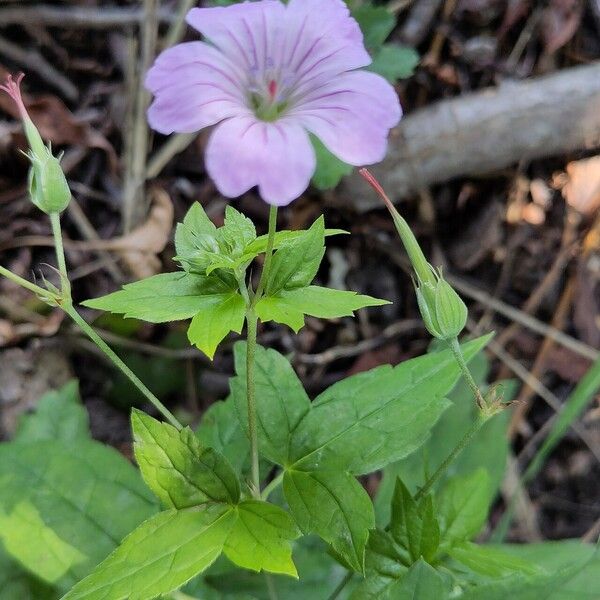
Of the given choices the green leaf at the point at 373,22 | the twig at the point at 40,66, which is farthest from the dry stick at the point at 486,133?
the twig at the point at 40,66

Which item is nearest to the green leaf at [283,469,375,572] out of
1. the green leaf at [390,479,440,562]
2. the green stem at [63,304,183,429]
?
the green leaf at [390,479,440,562]

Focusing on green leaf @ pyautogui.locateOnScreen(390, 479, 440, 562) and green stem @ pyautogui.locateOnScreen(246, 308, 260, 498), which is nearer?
green stem @ pyautogui.locateOnScreen(246, 308, 260, 498)

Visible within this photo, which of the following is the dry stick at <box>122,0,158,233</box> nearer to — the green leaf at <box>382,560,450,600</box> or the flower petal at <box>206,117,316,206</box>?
the flower petal at <box>206,117,316,206</box>

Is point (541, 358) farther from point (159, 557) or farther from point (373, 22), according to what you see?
point (159, 557)

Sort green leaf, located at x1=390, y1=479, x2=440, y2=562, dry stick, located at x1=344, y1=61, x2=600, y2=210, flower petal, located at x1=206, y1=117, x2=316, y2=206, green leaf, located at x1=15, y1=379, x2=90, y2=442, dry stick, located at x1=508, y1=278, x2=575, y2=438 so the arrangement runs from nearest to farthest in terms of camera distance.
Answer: flower petal, located at x1=206, y1=117, x2=316, y2=206 < green leaf, located at x1=390, y1=479, x2=440, y2=562 < green leaf, located at x1=15, y1=379, x2=90, y2=442 < dry stick, located at x1=344, y1=61, x2=600, y2=210 < dry stick, located at x1=508, y1=278, x2=575, y2=438

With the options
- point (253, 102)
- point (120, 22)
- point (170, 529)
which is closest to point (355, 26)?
point (253, 102)

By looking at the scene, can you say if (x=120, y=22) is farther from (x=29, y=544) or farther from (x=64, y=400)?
(x=29, y=544)

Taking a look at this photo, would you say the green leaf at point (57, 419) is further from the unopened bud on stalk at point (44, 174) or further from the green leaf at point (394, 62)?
the green leaf at point (394, 62)

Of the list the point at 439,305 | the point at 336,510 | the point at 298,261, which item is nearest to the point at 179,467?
the point at 336,510
